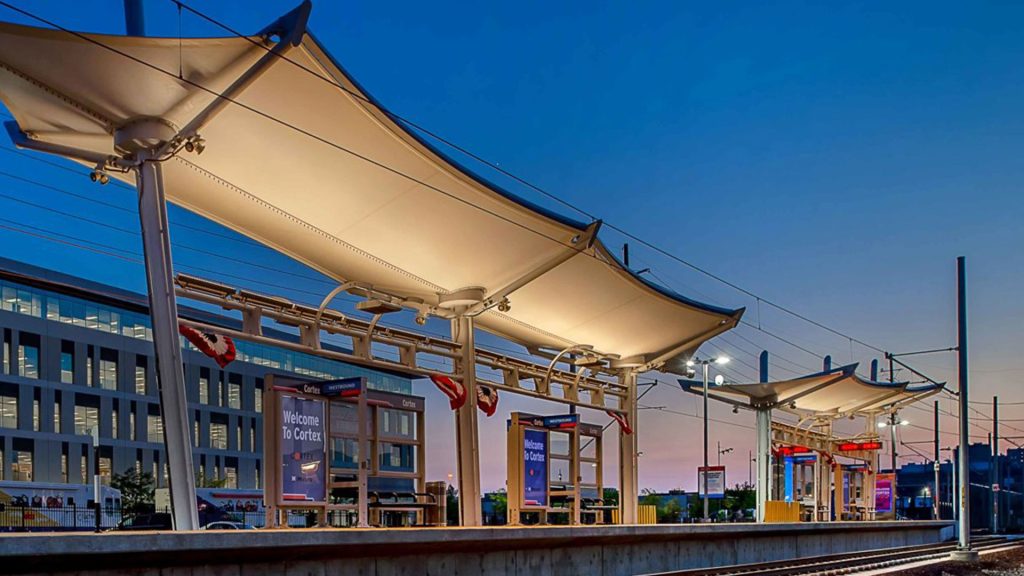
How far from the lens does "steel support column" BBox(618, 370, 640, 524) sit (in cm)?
2677

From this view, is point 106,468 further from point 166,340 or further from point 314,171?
point 166,340

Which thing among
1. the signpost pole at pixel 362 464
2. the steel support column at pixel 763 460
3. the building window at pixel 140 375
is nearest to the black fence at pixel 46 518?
the building window at pixel 140 375

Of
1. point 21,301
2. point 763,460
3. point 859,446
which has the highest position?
point 21,301

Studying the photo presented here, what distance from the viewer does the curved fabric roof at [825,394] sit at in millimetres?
37844

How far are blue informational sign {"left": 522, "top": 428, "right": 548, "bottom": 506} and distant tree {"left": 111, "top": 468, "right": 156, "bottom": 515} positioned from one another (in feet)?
138

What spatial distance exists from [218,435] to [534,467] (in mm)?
53678

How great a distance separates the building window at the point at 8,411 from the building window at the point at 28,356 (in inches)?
62.1

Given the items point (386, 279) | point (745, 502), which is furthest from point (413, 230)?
point (745, 502)

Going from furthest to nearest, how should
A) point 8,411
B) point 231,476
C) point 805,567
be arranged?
point 231,476 < point 8,411 < point 805,567

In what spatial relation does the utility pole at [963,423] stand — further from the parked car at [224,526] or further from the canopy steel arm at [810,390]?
the parked car at [224,526]

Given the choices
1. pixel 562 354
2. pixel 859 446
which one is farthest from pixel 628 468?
pixel 859 446

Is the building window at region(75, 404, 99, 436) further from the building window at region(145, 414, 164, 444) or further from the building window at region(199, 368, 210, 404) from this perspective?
the building window at region(199, 368, 210, 404)

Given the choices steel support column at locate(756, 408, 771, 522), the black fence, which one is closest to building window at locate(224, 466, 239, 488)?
the black fence

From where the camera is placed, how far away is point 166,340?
13.0 m
